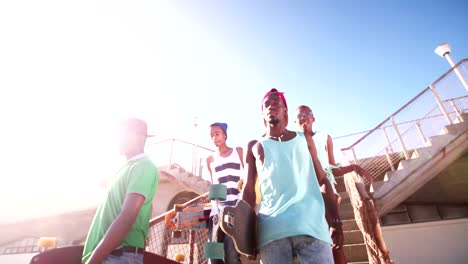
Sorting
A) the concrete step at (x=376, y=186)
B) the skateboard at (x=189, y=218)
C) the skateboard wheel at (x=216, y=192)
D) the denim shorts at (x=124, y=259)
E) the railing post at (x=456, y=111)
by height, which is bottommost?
the denim shorts at (x=124, y=259)

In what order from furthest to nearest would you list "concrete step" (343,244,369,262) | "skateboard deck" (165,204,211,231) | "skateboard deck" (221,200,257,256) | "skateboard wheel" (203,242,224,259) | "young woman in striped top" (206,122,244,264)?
1. "concrete step" (343,244,369,262)
2. "young woman in striped top" (206,122,244,264)
3. "skateboard deck" (165,204,211,231)
4. "skateboard wheel" (203,242,224,259)
5. "skateboard deck" (221,200,257,256)

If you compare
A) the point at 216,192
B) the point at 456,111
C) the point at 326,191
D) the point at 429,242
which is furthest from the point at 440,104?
the point at 216,192

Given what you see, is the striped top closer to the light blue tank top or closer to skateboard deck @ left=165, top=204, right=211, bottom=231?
skateboard deck @ left=165, top=204, right=211, bottom=231

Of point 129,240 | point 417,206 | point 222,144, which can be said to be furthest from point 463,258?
point 129,240

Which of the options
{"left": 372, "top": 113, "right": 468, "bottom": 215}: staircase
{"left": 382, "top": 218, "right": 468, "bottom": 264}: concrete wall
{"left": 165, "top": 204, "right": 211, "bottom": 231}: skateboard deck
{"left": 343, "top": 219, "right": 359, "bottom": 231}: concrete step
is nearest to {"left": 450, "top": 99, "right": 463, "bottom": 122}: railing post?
{"left": 372, "top": 113, "right": 468, "bottom": 215}: staircase

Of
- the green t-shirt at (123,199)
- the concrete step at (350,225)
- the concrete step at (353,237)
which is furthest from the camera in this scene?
the concrete step at (350,225)

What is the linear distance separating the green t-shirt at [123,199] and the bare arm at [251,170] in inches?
25.6

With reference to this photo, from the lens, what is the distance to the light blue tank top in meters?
1.48

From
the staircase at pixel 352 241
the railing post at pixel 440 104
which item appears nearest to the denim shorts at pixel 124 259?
the staircase at pixel 352 241

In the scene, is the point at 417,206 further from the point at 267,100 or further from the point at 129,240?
the point at 129,240

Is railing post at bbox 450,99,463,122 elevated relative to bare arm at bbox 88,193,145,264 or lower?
elevated

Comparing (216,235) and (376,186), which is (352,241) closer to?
(376,186)

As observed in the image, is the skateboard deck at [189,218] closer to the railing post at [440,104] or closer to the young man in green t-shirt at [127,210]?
the young man in green t-shirt at [127,210]

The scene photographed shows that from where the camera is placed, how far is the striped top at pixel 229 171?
3.14m
